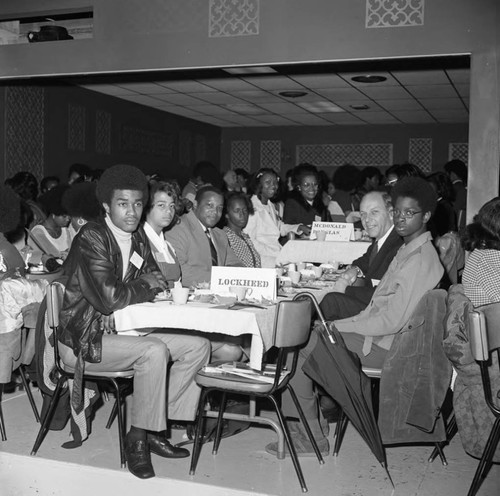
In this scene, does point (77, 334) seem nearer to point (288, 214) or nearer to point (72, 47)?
point (72, 47)

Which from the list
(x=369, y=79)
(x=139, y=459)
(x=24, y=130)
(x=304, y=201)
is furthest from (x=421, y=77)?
(x=139, y=459)

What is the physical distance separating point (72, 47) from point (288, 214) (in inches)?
115

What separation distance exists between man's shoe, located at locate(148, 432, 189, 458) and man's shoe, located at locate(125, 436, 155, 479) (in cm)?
18

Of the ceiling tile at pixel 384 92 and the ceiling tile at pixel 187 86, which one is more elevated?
the ceiling tile at pixel 384 92

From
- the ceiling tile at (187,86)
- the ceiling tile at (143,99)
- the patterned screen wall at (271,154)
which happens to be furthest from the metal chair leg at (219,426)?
the patterned screen wall at (271,154)

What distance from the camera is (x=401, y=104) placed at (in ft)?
40.4

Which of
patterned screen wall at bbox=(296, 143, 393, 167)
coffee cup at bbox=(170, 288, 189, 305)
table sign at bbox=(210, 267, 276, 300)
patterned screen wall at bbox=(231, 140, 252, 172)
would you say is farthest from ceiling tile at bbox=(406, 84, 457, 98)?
coffee cup at bbox=(170, 288, 189, 305)

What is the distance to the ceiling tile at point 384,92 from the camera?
10.6 metres

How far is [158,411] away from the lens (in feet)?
11.9

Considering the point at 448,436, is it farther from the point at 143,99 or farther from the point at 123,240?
the point at 143,99

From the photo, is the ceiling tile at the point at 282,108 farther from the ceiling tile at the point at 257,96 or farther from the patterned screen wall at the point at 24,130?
the patterned screen wall at the point at 24,130

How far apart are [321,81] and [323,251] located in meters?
3.64

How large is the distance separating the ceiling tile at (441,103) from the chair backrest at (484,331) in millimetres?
8868

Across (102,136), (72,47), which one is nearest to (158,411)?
(72,47)
